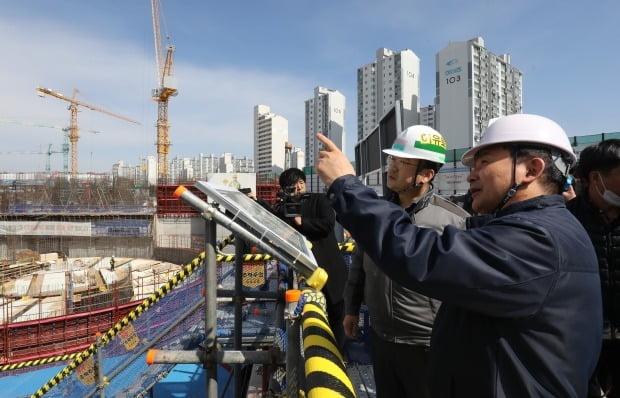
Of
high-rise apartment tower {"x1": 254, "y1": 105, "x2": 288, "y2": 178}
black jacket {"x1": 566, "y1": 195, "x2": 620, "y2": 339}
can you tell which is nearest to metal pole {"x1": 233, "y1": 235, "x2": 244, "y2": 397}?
black jacket {"x1": 566, "y1": 195, "x2": 620, "y2": 339}

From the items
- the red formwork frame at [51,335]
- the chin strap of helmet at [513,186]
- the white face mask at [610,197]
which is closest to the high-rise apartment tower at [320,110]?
the red formwork frame at [51,335]

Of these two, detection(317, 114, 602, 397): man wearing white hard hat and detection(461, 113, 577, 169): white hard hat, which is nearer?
detection(317, 114, 602, 397): man wearing white hard hat

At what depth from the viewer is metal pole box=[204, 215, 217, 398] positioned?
1.65m

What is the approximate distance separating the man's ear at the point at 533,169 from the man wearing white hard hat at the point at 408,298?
0.86m

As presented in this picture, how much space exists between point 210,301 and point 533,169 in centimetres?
138

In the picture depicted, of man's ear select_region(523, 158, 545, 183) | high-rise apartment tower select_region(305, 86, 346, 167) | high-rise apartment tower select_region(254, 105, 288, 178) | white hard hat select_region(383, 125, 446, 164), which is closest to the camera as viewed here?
man's ear select_region(523, 158, 545, 183)

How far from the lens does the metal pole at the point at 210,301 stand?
1.65 m

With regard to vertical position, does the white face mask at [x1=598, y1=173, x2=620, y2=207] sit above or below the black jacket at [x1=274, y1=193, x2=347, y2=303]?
above

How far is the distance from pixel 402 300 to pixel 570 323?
1132mm

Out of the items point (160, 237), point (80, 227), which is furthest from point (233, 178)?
point (80, 227)

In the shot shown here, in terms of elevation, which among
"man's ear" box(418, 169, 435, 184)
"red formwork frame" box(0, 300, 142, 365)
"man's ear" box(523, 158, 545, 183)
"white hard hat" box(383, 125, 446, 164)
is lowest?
"red formwork frame" box(0, 300, 142, 365)

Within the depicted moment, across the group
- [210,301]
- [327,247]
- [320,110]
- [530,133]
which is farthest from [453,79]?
[210,301]

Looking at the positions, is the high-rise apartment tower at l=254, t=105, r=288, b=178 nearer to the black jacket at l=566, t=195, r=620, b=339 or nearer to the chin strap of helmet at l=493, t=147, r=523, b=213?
the black jacket at l=566, t=195, r=620, b=339

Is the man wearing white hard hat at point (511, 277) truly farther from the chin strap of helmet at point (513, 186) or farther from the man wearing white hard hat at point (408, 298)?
the man wearing white hard hat at point (408, 298)
